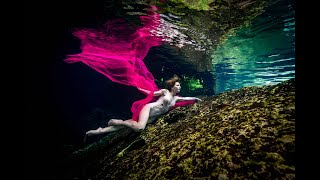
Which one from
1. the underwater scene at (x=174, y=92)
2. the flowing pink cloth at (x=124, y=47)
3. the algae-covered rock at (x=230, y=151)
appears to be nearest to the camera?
the algae-covered rock at (x=230, y=151)

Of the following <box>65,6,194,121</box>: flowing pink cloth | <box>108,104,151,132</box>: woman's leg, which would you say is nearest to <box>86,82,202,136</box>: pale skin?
<box>108,104,151,132</box>: woman's leg

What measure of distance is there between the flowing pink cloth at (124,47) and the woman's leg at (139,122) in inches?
82.8

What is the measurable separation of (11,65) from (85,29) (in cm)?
640

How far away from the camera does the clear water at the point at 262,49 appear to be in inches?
447

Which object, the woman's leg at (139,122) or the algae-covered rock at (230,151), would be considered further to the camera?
the woman's leg at (139,122)

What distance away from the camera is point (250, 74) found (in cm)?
2798

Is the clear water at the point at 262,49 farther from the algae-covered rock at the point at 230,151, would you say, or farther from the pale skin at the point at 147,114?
the algae-covered rock at the point at 230,151

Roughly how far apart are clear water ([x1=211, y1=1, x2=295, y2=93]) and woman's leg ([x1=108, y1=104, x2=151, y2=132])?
924 cm

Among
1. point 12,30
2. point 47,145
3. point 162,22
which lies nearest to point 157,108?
point 162,22

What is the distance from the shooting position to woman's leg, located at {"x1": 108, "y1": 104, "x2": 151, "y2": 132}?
6.10m

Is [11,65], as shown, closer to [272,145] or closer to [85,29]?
[85,29]

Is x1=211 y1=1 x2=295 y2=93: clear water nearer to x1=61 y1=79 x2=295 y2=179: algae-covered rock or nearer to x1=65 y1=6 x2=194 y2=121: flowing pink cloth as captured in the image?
x1=65 y1=6 x2=194 y2=121: flowing pink cloth

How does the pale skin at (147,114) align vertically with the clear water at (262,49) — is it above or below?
below

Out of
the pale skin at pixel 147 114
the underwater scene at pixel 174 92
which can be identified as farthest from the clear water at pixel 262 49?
the pale skin at pixel 147 114
